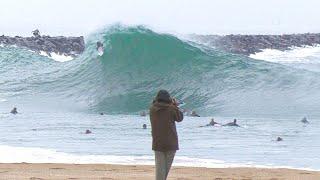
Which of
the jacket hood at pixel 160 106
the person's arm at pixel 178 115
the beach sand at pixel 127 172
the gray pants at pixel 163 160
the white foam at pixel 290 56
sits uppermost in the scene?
the jacket hood at pixel 160 106

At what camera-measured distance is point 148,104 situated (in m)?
27.0

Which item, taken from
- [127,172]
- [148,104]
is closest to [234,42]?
[148,104]

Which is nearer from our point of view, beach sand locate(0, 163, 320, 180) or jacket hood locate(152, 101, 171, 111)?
jacket hood locate(152, 101, 171, 111)

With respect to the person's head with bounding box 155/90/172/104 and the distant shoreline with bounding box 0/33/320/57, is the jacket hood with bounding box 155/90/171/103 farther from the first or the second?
the distant shoreline with bounding box 0/33/320/57

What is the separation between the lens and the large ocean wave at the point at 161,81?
2686 centimetres

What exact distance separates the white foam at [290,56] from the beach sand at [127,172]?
28216mm

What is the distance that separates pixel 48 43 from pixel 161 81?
28052 millimetres

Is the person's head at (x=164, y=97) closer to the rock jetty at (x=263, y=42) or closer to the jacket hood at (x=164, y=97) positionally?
the jacket hood at (x=164, y=97)

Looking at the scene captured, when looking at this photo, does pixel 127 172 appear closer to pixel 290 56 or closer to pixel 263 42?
pixel 290 56

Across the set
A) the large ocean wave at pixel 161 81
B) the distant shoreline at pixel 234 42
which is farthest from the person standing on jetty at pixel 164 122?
the distant shoreline at pixel 234 42

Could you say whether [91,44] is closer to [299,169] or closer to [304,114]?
[304,114]

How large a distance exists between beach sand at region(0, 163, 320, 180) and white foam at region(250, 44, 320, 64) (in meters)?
28.2

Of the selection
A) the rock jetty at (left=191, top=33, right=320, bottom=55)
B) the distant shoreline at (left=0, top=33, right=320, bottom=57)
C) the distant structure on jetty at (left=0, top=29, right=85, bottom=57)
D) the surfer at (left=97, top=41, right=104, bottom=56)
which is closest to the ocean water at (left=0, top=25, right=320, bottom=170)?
the surfer at (left=97, top=41, right=104, bottom=56)

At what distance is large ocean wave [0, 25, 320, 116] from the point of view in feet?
88.1
